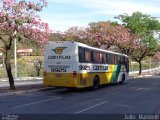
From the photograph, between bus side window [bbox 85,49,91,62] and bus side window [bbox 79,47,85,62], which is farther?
bus side window [bbox 85,49,91,62]

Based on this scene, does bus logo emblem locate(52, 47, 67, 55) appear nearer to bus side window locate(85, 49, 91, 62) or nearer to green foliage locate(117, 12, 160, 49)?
bus side window locate(85, 49, 91, 62)

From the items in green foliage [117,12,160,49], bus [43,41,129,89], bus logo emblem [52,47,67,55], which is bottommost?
bus [43,41,129,89]

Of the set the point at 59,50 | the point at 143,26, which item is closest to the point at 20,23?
the point at 59,50

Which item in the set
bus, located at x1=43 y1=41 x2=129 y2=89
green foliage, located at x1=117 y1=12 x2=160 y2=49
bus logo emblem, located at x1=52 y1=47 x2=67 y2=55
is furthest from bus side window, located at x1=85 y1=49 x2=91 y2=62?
green foliage, located at x1=117 y1=12 x2=160 y2=49

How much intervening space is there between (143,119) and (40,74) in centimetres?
5049

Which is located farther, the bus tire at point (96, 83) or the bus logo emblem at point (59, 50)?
the bus tire at point (96, 83)

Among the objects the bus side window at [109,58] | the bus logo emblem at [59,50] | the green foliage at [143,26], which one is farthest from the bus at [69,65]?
the green foliage at [143,26]

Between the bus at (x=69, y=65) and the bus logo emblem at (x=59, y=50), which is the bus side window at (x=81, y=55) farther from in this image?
the bus logo emblem at (x=59, y=50)

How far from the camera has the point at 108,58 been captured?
33.8 meters

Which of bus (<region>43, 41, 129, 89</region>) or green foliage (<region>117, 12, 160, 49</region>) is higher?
green foliage (<region>117, 12, 160, 49</region>)

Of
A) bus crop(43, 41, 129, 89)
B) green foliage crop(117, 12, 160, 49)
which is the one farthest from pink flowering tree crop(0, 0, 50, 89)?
green foliage crop(117, 12, 160, 49)

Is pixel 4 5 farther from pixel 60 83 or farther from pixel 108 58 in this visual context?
pixel 108 58

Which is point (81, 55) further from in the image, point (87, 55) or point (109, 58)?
point (109, 58)

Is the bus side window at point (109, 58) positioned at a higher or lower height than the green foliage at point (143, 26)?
lower
